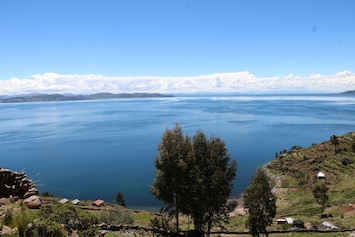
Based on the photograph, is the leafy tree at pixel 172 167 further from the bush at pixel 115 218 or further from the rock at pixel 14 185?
the rock at pixel 14 185

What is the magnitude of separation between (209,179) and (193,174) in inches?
54.1

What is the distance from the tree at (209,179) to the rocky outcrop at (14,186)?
42.4 ft

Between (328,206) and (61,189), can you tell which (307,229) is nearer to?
(328,206)

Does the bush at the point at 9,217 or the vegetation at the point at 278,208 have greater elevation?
the bush at the point at 9,217

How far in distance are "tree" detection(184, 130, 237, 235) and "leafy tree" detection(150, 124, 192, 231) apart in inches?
25.5

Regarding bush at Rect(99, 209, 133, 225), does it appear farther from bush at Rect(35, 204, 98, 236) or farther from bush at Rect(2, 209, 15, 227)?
bush at Rect(2, 209, 15, 227)

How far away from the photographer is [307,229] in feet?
94.3

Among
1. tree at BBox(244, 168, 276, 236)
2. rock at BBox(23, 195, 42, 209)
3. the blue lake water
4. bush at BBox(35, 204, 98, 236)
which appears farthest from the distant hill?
rock at BBox(23, 195, 42, 209)

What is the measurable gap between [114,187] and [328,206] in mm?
46591

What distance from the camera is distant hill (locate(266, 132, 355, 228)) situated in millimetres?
53375

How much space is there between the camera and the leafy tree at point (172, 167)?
22.0m

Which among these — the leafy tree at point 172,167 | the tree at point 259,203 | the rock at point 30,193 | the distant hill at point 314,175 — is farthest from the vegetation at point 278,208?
the rock at point 30,193

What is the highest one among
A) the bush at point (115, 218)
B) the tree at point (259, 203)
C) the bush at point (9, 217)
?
the bush at point (9, 217)

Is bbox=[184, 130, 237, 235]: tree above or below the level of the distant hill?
above
